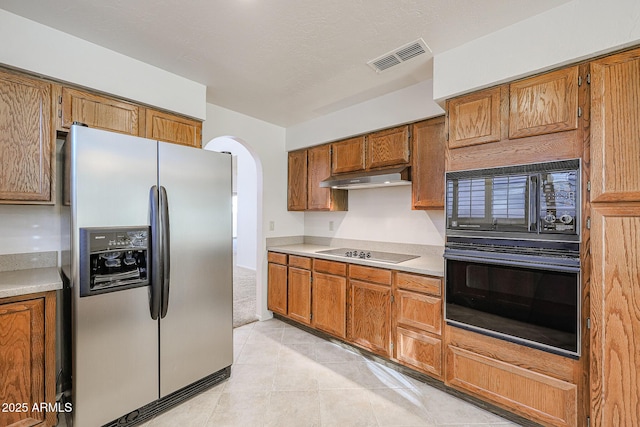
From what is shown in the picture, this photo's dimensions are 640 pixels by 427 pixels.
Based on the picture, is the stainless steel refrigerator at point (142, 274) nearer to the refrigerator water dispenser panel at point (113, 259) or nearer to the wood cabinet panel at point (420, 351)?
the refrigerator water dispenser panel at point (113, 259)

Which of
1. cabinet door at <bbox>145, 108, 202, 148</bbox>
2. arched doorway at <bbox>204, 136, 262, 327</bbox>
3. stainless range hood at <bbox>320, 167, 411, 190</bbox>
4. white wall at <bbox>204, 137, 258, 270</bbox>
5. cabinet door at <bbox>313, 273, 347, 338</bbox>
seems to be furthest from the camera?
white wall at <bbox>204, 137, 258, 270</bbox>

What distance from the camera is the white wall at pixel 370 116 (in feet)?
8.71

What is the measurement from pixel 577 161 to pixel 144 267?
2721 mm

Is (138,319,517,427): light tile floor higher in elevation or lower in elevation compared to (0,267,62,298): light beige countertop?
lower

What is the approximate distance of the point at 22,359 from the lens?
1.62 m

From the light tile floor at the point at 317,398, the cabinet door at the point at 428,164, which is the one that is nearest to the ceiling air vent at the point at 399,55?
Result: the cabinet door at the point at 428,164

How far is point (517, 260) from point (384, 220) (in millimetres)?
1636

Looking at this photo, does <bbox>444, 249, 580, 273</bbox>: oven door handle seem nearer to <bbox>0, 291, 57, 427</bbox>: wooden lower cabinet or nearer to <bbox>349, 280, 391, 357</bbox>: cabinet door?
<bbox>349, 280, 391, 357</bbox>: cabinet door

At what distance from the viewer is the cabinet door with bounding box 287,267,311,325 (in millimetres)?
3270

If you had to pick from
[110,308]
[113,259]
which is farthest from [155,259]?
[110,308]

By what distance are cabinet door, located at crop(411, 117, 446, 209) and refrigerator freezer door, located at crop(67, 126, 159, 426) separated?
219 cm

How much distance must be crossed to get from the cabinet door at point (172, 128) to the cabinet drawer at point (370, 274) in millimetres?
1898

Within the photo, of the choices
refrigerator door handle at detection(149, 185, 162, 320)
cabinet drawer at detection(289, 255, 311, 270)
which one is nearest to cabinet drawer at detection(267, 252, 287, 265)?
cabinet drawer at detection(289, 255, 311, 270)

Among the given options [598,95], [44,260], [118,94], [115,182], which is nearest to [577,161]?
[598,95]
